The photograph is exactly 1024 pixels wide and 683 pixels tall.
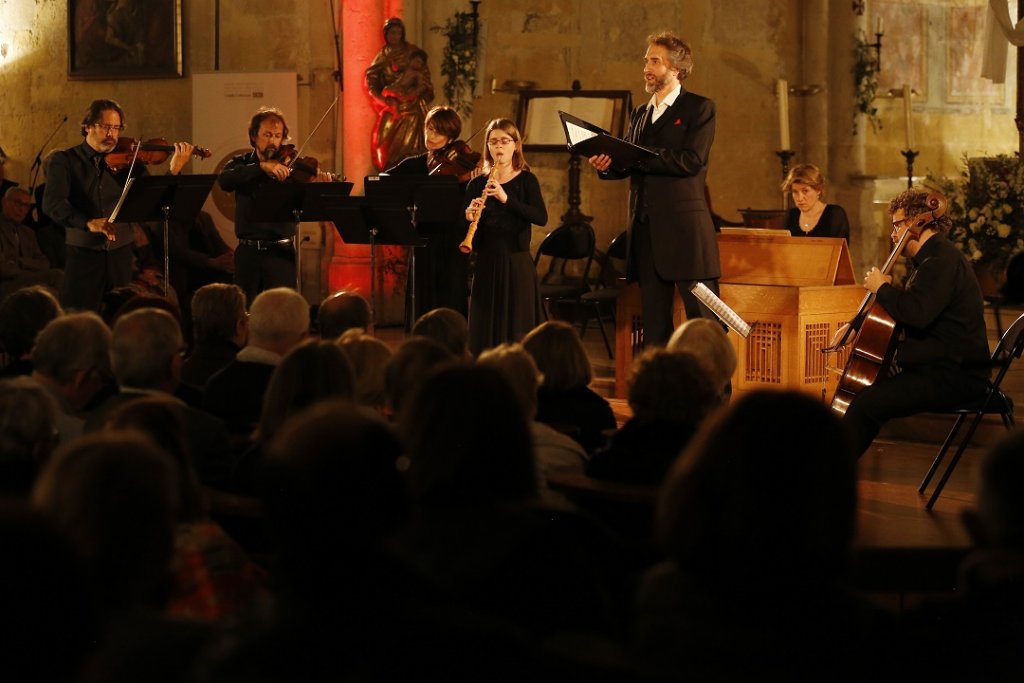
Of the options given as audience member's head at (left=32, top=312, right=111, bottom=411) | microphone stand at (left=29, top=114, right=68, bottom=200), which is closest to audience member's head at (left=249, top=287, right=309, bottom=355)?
audience member's head at (left=32, top=312, right=111, bottom=411)

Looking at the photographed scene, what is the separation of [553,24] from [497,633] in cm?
1015

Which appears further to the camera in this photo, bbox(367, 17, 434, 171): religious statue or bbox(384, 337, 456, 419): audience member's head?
bbox(367, 17, 434, 171): religious statue

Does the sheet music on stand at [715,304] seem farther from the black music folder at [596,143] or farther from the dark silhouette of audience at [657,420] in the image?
the dark silhouette of audience at [657,420]

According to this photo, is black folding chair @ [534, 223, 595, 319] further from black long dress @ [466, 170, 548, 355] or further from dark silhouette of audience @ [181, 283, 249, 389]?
dark silhouette of audience @ [181, 283, 249, 389]

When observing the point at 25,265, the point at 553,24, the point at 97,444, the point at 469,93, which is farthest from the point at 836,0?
the point at 97,444

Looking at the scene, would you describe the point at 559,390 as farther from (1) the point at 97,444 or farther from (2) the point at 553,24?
(2) the point at 553,24

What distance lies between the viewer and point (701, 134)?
6.50 meters

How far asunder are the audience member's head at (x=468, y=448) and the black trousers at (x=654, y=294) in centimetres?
439

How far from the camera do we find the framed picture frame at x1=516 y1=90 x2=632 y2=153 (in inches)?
438

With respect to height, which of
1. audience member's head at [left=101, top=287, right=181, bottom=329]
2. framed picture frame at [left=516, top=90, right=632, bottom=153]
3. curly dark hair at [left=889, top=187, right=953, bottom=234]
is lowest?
audience member's head at [left=101, top=287, right=181, bottom=329]

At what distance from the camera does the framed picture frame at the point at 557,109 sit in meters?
11.1

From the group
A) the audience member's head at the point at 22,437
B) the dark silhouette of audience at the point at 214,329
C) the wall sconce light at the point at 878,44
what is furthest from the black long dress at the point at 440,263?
the wall sconce light at the point at 878,44

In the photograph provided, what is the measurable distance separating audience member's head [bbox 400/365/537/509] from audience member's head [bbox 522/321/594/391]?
1770 mm

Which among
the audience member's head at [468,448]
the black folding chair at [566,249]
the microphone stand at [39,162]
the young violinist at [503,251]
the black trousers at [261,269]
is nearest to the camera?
the audience member's head at [468,448]
